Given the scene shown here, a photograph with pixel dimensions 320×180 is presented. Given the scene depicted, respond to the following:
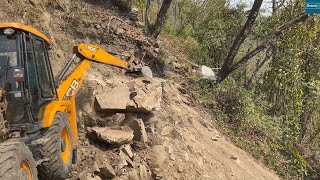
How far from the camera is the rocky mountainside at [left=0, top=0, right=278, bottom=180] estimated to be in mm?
6977

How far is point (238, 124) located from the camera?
1141 centimetres

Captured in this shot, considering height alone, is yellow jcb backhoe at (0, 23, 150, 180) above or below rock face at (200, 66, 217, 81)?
above

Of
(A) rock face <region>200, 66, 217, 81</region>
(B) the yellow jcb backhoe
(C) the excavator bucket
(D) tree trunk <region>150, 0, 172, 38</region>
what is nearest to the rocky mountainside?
(C) the excavator bucket

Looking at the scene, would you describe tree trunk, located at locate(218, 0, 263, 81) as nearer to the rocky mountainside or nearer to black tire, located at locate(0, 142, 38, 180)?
the rocky mountainside

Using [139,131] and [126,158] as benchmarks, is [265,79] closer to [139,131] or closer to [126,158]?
[139,131]

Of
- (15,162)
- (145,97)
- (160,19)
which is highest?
(160,19)

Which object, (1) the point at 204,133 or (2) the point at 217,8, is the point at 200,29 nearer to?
(2) the point at 217,8

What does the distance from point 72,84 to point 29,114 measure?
1.93 metres

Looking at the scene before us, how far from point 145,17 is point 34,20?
4.33 metres

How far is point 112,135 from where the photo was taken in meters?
6.99

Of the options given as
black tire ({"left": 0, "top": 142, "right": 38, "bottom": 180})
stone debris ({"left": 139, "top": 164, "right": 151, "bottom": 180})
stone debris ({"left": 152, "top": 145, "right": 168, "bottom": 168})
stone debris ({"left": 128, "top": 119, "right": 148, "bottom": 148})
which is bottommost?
stone debris ({"left": 139, "top": 164, "right": 151, "bottom": 180})

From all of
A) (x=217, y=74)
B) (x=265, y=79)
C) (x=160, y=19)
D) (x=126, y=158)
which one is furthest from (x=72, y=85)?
(x=265, y=79)

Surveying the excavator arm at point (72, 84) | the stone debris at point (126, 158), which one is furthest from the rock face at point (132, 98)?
the stone debris at point (126, 158)

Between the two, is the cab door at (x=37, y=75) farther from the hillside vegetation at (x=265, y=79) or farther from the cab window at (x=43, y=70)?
the hillside vegetation at (x=265, y=79)
